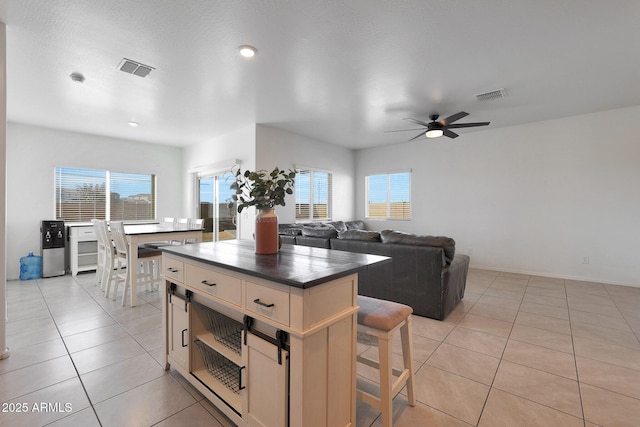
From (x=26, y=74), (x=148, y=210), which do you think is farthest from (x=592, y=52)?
(x=148, y=210)

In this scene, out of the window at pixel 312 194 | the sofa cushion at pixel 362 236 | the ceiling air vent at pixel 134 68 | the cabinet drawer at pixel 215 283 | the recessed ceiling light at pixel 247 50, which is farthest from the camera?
the window at pixel 312 194

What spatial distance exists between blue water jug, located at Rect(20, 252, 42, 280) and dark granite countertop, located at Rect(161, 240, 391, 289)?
4615 millimetres

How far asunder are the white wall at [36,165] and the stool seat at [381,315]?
20.3 ft

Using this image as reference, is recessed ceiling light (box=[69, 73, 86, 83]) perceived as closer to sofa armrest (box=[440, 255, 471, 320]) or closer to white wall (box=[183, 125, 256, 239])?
white wall (box=[183, 125, 256, 239])

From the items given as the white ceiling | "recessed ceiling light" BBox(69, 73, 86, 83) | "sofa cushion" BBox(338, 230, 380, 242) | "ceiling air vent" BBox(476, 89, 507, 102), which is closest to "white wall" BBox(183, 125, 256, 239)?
the white ceiling

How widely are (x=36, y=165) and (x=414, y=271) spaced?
21.3 ft

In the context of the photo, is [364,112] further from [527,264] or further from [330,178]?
[527,264]

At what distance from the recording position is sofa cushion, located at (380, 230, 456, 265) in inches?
113

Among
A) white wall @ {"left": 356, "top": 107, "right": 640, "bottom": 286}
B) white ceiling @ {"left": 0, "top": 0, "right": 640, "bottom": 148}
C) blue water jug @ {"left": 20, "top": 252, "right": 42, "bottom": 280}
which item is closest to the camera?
white ceiling @ {"left": 0, "top": 0, "right": 640, "bottom": 148}

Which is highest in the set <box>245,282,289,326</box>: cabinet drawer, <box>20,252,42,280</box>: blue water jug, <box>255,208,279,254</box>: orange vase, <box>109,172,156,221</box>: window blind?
<box>109,172,156,221</box>: window blind

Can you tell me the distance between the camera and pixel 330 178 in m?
6.68

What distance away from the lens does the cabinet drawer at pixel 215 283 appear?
4.56 feet

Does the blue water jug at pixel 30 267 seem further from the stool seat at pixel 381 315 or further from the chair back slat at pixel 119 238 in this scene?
the stool seat at pixel 381 315

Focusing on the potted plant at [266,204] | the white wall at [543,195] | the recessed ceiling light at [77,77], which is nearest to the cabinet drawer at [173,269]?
the potted plant at [266,204]
